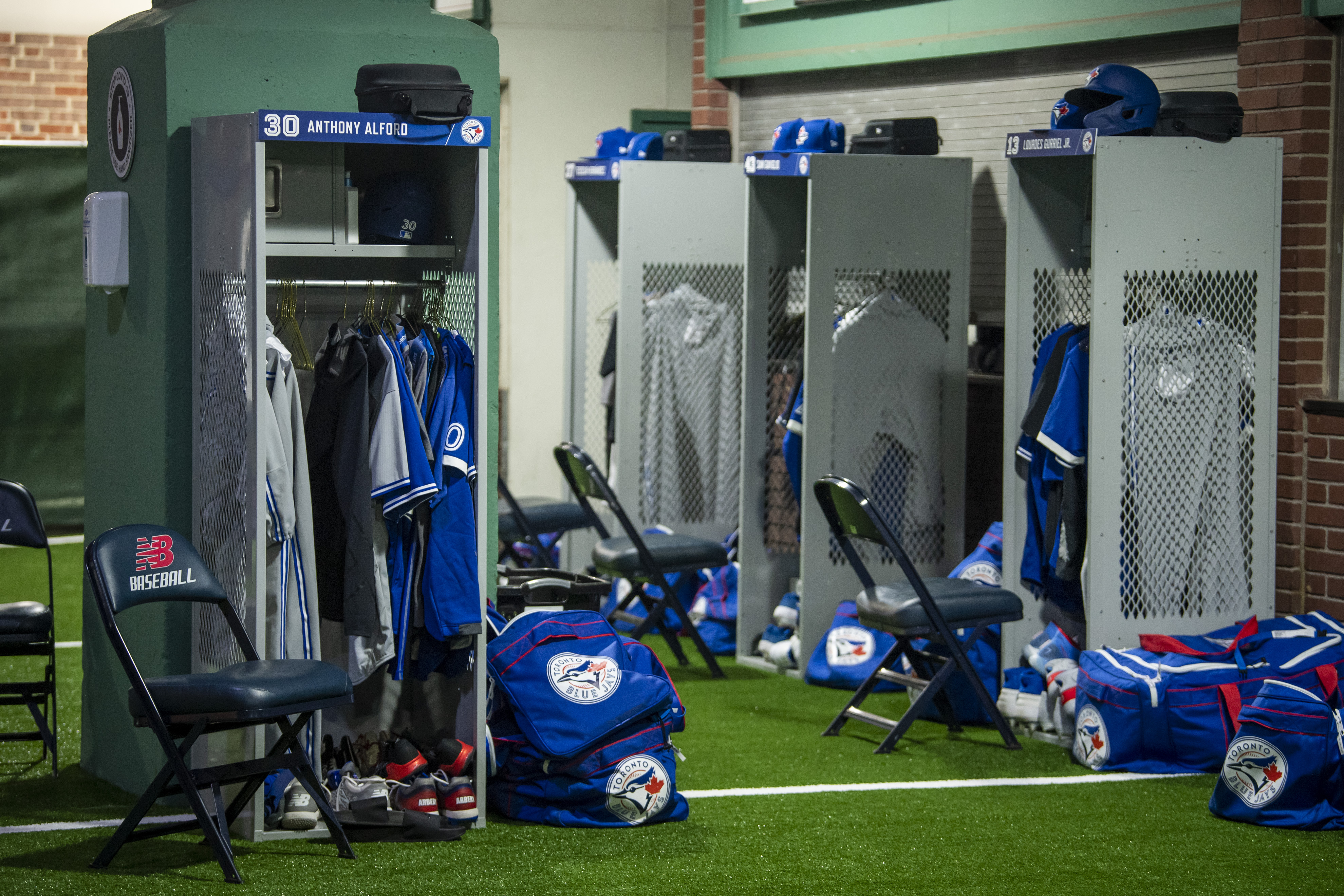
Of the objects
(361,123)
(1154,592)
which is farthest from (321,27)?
(1154,592)

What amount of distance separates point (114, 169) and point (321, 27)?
2.54 ft

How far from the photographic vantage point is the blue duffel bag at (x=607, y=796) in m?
4.66

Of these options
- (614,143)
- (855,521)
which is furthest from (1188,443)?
(614,143)

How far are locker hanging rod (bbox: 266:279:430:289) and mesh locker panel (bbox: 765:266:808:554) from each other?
7.76 feet

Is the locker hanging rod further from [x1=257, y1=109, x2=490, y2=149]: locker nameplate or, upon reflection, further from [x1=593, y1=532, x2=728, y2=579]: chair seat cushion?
[x1=593, y1=532, x2=728, y2=579]: chair seat cushion

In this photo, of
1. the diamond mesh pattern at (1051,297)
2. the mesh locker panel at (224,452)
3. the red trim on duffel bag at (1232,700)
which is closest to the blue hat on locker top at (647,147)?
the diamond mesh pattern at (1051,297)

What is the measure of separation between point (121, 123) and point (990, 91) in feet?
13.1

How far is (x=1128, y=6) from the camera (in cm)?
674

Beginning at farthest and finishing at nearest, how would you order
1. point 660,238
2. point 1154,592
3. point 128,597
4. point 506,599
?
point 660,238 < point 1154,592 < point 506,599 < point 128,597

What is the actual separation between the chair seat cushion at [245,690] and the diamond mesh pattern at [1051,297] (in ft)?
9.50

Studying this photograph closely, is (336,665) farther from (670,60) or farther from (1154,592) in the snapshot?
(670,60)

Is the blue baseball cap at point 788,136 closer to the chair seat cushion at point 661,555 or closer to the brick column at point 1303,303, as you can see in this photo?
the chair seat cushion at point 661,555

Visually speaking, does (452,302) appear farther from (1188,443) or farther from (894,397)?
(1188,443)

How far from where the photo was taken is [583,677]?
15.6 ft
